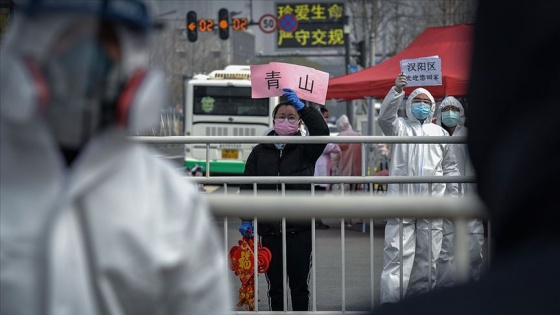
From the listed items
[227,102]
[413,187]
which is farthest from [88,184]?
[227,102]

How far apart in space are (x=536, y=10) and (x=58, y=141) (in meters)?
1.05

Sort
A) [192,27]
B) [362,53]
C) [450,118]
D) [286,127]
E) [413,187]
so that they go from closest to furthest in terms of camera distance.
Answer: [413,187] → [286,127] → [450,118] → [362,53] → [192,27]

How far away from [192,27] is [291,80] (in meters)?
22.7

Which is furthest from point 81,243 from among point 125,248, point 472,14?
point 472,14

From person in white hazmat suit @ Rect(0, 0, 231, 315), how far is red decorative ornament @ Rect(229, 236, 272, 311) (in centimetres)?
551

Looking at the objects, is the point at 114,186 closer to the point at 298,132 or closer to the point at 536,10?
the point at 536,10

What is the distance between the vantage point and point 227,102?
2581cm

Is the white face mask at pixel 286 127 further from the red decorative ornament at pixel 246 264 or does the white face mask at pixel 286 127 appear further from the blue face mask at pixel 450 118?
the blue face mask at pixel 450 118

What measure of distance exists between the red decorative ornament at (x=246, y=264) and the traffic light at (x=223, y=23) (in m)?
24.4

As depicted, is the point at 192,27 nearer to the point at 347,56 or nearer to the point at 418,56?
the point at 347,56

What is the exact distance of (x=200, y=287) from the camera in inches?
68.6

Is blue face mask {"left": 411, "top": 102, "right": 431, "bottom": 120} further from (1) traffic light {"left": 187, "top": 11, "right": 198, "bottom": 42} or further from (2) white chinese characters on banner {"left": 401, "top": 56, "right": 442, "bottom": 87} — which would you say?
(1) traffic light {"left": 187, "top": 11, "right": 198, "bottom": 42}

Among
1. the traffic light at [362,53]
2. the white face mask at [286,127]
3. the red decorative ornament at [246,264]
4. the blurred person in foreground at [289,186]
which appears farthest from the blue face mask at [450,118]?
the traffic light at [362,53]

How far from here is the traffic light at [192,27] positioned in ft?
103
